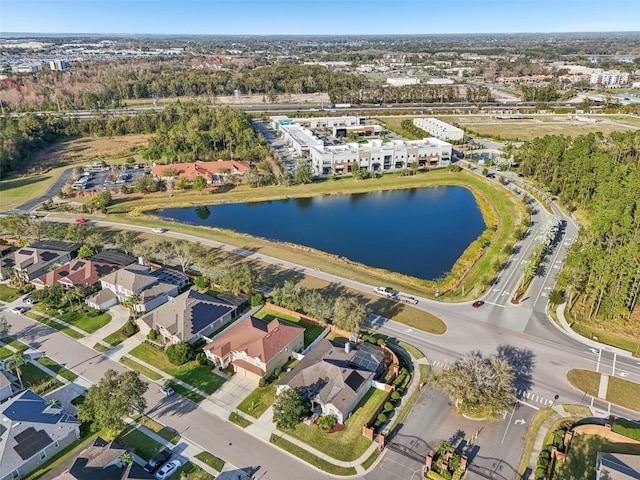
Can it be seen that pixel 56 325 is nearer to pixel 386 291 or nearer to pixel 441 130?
pixel 386 291

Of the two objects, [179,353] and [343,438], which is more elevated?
[179,353]

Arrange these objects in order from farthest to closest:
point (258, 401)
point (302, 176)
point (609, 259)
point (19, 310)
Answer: point (302, 176), point (19, 310), point (609, 259), point (258, 401)

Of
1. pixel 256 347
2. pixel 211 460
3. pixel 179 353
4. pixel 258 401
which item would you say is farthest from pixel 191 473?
pixel 179 353

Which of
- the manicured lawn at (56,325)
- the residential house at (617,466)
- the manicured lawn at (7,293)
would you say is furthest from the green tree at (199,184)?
the residential house at (617,466)

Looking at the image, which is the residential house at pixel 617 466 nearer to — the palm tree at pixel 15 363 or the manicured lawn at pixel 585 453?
the manicured lawn at pixel 585 453

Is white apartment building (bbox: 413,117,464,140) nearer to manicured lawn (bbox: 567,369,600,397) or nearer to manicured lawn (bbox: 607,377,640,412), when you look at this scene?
manicured lawn (bbox: 567,369,600,397)

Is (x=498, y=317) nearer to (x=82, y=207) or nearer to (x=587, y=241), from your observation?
(x=587, y=241)
